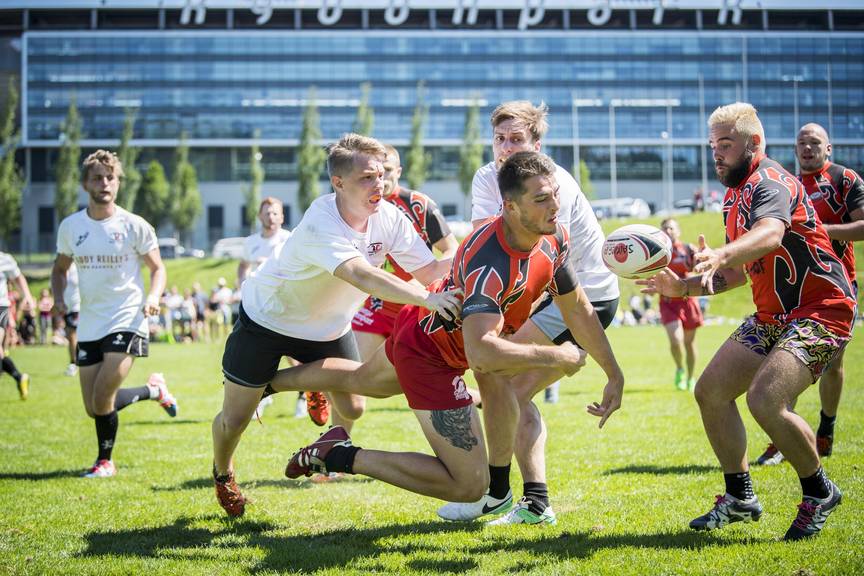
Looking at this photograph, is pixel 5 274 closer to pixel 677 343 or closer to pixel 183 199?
pixel 677 343

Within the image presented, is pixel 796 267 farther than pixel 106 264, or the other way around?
pixel 106 264

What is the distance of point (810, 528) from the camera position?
5129 mm

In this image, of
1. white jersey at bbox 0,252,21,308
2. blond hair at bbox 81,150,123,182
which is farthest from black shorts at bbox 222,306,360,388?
white jersey at bbox 0,252,21,308

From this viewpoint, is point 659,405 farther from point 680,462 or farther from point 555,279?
point 555,279

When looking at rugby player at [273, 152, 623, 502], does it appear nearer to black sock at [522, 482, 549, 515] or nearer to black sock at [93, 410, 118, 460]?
black sock at [522, 482, 549, 515]

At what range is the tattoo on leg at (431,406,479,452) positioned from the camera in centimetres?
529

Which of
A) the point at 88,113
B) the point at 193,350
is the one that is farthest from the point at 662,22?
the point at 193,350

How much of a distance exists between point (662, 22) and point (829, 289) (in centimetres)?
9194

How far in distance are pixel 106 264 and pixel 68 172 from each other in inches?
2490

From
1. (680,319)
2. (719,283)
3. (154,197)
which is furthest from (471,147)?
(719,283)

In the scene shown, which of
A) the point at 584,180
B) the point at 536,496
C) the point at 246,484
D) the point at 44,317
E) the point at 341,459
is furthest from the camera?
the point at 584,180

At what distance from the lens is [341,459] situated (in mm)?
5410

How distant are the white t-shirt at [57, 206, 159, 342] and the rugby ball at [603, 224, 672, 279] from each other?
4890mm

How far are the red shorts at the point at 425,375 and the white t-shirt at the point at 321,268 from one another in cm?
68
